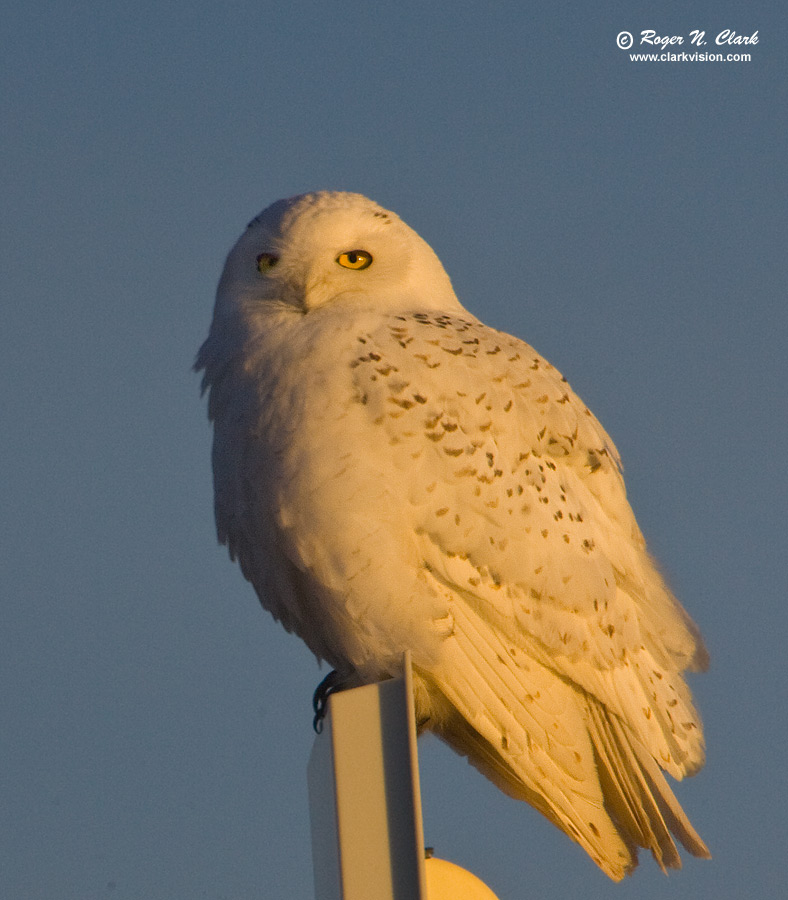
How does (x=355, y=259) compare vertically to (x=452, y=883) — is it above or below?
above

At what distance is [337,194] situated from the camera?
4098 millimetres

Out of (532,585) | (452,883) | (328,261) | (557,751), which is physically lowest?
(452,883)

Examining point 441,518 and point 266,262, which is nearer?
point 441,518

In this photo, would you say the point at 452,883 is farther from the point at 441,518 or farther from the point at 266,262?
the point at 266,262

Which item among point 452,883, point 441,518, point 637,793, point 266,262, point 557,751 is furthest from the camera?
point 266,262

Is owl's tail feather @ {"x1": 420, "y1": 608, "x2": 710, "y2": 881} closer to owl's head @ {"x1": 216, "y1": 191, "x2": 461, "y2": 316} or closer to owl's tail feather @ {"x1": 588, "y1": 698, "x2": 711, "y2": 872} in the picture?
owl's tail feather @ {"x1": 588, "y1": 698, "x2": 711, "y2": 872}

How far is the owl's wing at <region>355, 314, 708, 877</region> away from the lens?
3467 millimetres

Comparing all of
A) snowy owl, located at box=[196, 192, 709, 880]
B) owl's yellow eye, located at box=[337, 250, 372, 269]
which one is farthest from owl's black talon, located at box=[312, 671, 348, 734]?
owl's yellow eye, located at box=[337, 250, 372, 269]

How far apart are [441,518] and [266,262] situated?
1.13m

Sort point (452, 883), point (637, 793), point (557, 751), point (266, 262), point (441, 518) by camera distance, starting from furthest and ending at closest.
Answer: point (266, 262) → point (637, 793) → point (557, 751) → point (441, 518) → point (452, 883)

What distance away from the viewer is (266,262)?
3.95 m

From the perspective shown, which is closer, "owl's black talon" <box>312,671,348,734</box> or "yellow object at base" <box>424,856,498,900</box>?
"yellow object at base" <box>424,856,498,900</box>

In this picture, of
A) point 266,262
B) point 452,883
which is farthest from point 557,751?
point 266,262

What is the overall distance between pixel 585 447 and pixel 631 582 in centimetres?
52
